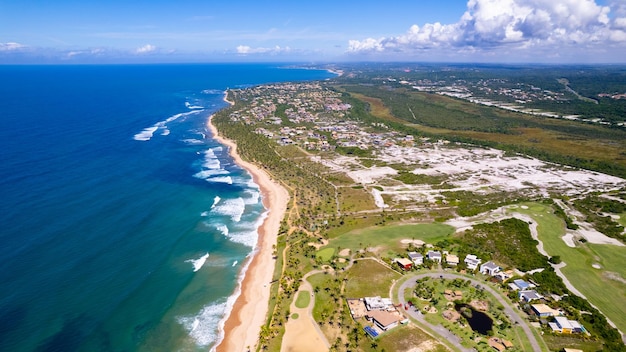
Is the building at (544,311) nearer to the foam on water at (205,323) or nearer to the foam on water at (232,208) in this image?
the foam on water at (205,323)

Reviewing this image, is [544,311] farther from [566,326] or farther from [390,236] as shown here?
[390,236]

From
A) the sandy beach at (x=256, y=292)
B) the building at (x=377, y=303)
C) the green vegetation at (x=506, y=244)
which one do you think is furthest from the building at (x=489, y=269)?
the sandy beach at (x=256, y=292)

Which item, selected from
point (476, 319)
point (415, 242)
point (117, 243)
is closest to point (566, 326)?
point (476, 319)

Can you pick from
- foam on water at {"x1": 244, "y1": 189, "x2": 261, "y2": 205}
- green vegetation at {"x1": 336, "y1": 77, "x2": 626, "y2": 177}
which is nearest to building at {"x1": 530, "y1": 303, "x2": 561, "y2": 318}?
foam on water at {"x1": 244, "y1": 189, "x2": 261, "y2": 205}

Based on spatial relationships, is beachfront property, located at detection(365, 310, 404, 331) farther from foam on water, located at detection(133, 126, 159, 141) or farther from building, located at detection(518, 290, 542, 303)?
foam on water, located at detection(133, 126, 159, 141)

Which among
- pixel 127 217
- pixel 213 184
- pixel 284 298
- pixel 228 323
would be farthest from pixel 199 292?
pixel 213 184
